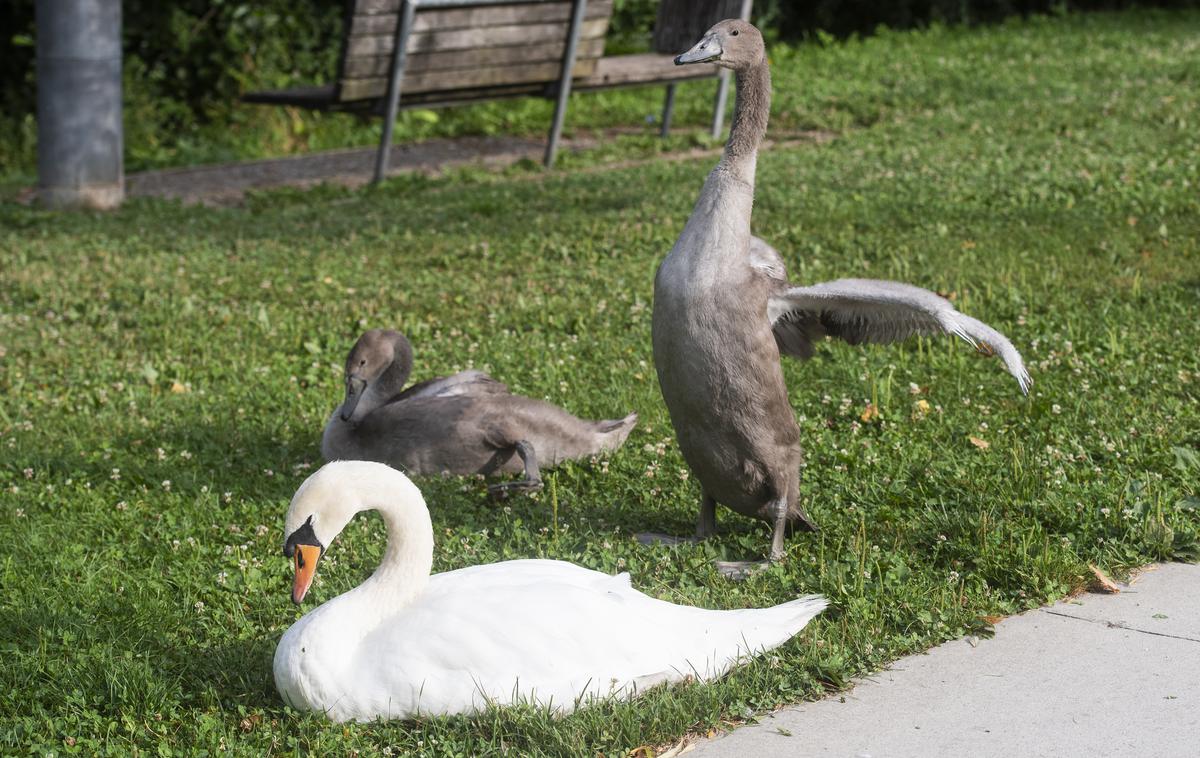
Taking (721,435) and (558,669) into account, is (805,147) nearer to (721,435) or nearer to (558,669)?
(721,435)

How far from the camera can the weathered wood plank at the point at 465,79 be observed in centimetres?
1060

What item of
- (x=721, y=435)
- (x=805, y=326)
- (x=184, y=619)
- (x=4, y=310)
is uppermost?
(x=805, y=326)

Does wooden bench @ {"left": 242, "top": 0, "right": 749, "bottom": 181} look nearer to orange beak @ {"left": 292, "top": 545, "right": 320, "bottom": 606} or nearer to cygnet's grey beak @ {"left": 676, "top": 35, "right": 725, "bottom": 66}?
cygnet's grey beak @ {"left": 676, "top": 35, "right": 725, "bottom": 66}

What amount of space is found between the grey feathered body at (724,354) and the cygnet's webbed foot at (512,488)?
0.87m

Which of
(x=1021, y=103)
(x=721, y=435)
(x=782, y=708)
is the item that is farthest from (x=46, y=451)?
(x=1021, y=103)

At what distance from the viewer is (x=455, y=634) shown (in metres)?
3.52

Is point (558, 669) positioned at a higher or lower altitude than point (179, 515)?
higher

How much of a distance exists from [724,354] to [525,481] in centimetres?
125

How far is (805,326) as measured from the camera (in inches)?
186

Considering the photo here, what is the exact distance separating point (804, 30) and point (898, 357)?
50.3 ft

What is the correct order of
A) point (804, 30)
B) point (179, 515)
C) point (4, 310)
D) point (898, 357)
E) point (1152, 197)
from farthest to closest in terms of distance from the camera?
point (804, 30), point (1152, 197), point (4, 310), point (898, 357), point (179, 515)

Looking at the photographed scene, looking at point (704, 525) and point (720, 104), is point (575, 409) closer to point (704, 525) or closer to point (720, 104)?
point (704, 525)

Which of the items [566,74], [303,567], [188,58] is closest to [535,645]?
[303,567]

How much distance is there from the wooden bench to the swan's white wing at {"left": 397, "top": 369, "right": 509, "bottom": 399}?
16.7ft
